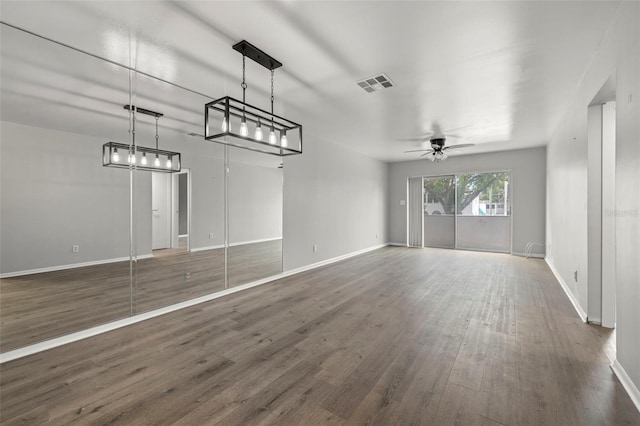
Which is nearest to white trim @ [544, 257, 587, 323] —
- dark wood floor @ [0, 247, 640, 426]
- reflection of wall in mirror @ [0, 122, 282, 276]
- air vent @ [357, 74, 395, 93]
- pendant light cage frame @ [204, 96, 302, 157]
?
dark wood floor @ [0, 247, 640, 426]

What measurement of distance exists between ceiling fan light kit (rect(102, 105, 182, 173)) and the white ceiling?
0.13m

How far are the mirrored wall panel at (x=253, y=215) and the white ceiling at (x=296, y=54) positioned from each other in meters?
0.93

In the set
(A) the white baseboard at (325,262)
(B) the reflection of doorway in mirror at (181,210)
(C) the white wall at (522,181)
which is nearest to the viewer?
(B) the reflection of doorway in mirror at (181,210)

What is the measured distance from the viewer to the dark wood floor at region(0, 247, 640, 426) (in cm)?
173

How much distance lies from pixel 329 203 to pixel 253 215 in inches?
85.9

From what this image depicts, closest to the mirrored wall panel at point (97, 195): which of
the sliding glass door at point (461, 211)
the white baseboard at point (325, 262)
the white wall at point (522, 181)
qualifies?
the white baseboard at point (325, 262)

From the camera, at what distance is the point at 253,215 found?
478 centimetres

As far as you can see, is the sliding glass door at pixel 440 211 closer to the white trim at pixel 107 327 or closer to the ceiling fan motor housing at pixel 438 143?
the ceiling fan motor housing at pixel 438 143

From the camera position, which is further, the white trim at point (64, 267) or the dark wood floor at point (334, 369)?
the white trim at point (64, 267)

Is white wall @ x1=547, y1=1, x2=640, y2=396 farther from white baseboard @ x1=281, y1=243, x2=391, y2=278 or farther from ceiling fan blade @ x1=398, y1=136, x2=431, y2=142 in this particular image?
white baseboard @ x1=281, y1=243, x2=391, y2=278

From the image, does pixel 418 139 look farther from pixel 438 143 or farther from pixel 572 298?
pixel 572 298

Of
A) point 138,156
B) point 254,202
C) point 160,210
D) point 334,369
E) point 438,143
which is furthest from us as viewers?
point 438,143

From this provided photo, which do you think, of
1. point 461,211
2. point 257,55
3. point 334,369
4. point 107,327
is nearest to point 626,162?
point 334,369

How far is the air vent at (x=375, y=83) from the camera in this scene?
10.7ft
